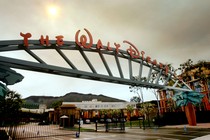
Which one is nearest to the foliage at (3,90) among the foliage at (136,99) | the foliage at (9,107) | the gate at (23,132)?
the foliage at (9,107)

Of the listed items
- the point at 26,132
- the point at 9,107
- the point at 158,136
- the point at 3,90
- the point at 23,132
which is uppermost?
the point at 3,90

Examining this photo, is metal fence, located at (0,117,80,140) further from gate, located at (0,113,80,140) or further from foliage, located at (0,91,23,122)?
foliage, located at (0,91,23,122)

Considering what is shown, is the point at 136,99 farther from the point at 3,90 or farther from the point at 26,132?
the point at 3,90

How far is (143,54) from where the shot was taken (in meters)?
14.9

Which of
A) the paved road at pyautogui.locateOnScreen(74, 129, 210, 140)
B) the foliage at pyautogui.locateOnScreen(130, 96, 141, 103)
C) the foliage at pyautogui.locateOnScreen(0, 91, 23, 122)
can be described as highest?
the foliage at pyautogui.locateOnScreen(130, 96, 141, 103)

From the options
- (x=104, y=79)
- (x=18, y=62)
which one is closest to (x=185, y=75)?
(x=104, y=79)

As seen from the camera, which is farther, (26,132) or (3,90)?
(26,132)

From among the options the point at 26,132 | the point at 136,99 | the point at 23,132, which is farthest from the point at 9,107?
the point at 136,99

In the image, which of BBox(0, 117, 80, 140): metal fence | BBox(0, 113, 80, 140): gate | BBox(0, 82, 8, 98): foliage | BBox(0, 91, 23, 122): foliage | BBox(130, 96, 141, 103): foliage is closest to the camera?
BBox(0, 82, 8, 98): foliage

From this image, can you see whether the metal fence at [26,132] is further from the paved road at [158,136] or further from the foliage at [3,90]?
the foliage at [3,90]

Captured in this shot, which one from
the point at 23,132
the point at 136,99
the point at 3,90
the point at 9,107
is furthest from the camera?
the point at 136,99

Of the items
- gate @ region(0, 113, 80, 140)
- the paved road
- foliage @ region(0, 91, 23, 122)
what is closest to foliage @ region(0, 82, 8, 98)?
foliage @ region(0, 91, 23, 122)

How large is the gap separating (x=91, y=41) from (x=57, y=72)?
291 cm

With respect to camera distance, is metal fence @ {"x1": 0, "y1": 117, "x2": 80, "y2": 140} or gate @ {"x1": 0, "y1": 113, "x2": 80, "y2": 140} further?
metal fence @ {"x1": 0, "y1": 117, "x2": 80, "y2": 140}
